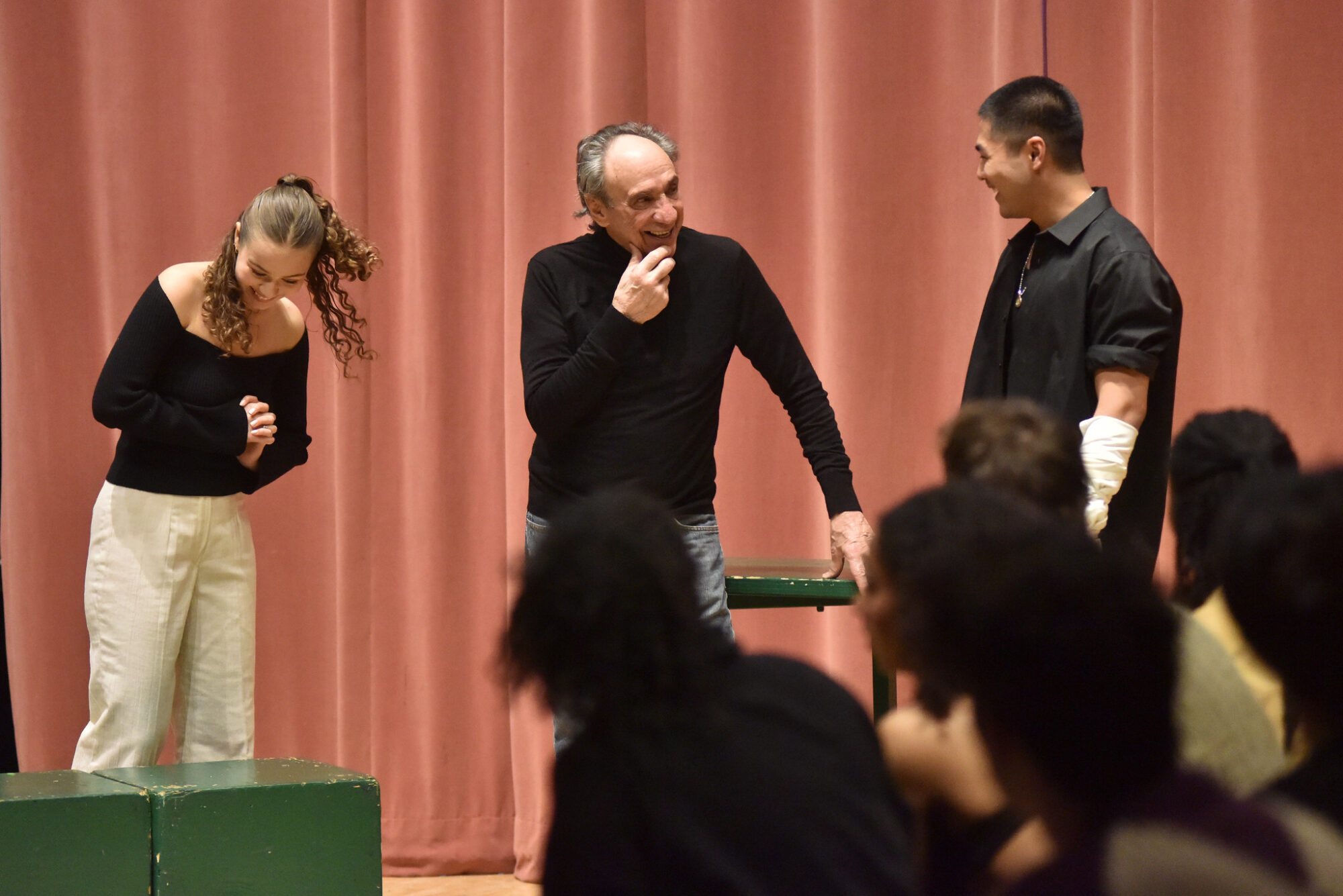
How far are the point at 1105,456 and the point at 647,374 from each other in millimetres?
768

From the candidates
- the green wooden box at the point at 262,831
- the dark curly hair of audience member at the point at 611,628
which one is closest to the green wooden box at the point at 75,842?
the green wooden box at the point at 262,831

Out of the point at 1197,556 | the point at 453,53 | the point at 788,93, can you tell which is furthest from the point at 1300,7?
the point at 1197,556

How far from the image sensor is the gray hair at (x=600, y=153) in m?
2.35

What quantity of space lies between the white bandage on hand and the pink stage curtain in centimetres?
129

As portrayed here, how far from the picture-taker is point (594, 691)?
3.34 feet

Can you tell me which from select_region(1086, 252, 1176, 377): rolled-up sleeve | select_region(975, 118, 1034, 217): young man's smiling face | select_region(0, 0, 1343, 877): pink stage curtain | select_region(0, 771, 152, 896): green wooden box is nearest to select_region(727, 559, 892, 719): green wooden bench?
select_region(1086, 252, 1176, 377): rolled-up sleeve

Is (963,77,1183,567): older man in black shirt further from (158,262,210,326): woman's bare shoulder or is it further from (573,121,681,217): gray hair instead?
(158,262,210,326): woman's bare shoulder

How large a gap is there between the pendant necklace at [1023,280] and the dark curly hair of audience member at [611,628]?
1.43 metres

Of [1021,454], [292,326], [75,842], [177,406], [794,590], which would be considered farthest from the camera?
[292,326]

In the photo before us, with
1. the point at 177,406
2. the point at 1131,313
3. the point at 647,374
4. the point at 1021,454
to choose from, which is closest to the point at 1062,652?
the point at 1021,454

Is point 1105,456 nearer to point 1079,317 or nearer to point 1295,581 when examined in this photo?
point 1079,317

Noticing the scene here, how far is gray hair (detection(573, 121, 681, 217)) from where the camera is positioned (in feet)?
7.70

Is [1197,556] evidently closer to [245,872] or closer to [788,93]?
[245,872]

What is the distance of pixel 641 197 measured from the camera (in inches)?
91.8
